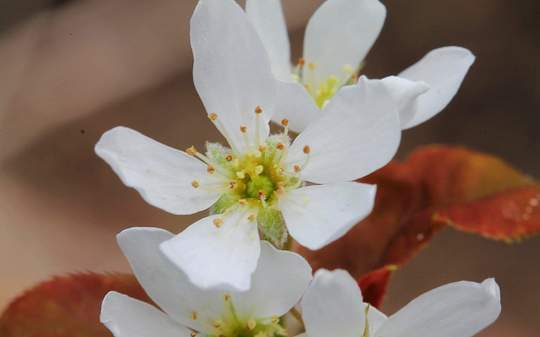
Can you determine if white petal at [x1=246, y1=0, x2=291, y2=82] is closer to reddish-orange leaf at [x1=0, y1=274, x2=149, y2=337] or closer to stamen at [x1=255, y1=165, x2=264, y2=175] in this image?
stamen at [x1=255, y1=165, x2=264, y2=175]

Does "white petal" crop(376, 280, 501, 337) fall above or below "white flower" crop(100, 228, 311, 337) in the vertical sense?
below

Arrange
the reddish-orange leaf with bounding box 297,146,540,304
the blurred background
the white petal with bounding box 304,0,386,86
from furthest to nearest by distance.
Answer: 1. the blurred background
2. the reddish-orange leaf with bounding box 297,146,540,304
3. the white petal with bounding box 304,0,386,86

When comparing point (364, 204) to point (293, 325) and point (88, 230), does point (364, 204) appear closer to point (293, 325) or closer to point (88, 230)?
point (293, 325)

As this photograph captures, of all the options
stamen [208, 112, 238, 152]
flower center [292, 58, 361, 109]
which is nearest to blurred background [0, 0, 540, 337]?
flower center [292, 58, 361, 109]

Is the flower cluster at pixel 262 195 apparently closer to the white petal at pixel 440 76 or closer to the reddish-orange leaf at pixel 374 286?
the white petal at pixel 440 76

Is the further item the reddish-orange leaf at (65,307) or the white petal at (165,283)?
the reddish-orange leaf at (65,307)

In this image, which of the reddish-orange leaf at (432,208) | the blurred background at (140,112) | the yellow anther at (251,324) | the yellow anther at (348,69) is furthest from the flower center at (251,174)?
the blurred background at (140,112)

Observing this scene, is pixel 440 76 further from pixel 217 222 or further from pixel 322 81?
pixel 217 222
